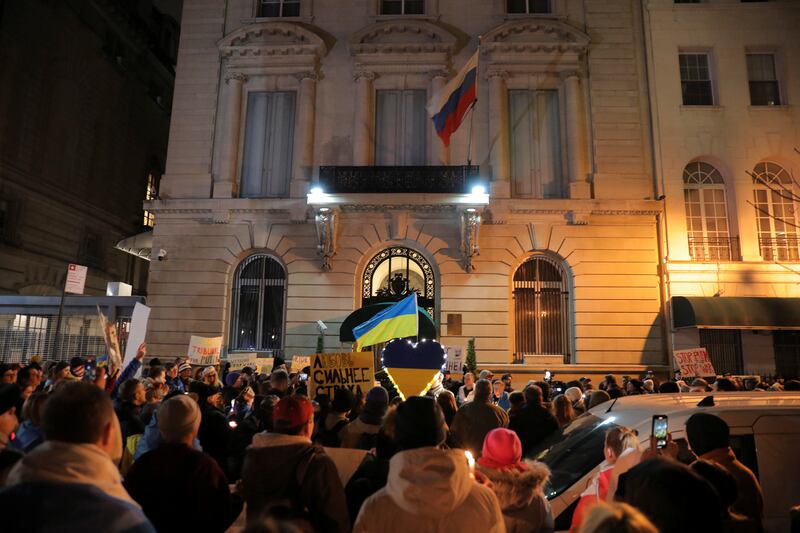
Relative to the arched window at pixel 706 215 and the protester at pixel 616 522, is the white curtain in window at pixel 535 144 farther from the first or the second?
the protester at pixel 616 522

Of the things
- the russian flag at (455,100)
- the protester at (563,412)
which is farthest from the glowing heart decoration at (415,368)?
the russian flag at (455,100)

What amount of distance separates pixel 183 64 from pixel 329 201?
27.7 ft

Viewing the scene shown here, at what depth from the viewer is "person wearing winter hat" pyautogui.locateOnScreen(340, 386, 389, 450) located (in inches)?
216

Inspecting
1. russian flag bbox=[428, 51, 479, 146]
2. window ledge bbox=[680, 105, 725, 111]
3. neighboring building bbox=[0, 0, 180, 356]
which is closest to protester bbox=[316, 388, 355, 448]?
russian flag bbox=[428, 51, 479, 146]

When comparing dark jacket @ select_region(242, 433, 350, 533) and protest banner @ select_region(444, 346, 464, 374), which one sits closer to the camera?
dark jacket @ select_region(242, 433, 350, 533)

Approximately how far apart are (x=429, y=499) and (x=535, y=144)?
63.2 ft

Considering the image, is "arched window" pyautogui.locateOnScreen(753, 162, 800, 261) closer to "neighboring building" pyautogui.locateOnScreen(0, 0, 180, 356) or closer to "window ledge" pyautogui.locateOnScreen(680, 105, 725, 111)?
"window ledge" pyautogui.locateOnScreen(680, 105, 725, 111)

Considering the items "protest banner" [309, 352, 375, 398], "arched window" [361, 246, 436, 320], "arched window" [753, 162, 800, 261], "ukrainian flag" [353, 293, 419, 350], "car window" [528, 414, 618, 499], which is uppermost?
"arched window" [753, 162, 800, 261]

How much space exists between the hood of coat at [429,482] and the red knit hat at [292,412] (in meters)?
1.07

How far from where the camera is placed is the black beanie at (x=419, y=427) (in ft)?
9.59

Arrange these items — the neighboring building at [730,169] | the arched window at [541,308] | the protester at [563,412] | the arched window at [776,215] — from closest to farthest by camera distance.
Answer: the protester at [563,412] → the neighboring building at [730,169] → the arched window at [541,308] → the arched window at [776,215]

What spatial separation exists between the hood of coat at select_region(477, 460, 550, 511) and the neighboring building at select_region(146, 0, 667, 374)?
15376mm

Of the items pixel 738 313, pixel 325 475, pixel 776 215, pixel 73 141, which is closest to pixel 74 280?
pixel 325 475

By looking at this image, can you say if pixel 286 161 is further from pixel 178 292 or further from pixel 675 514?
pixel 675 514
